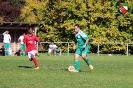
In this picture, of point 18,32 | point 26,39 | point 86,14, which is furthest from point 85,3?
point 26,39

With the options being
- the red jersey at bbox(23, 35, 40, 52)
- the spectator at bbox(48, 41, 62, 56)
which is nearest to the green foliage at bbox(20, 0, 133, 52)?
the spectator at bbox(48, 41, 62, 56)

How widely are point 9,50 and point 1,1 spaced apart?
106 feet

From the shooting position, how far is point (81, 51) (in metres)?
18.5

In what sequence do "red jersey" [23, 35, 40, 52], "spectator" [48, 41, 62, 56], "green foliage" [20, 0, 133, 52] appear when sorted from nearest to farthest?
"red jersey" [23, 35, 40, 52] → "spectator" [48, 41, 62, 56] → "green foliage" [20, 0, 133, 52]

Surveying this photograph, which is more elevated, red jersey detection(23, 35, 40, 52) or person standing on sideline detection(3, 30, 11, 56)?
red jersey detection(23, 35, 40, 52)

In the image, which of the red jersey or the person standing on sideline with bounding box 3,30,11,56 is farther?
the person standing on sideline with bounding box 3,30,11,56

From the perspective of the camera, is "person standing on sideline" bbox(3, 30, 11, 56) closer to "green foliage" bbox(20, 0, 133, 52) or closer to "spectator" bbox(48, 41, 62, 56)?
"spectator" bbox(48, 41, 62, 56)

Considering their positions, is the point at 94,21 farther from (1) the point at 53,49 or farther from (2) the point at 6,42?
(2) the point at 6,42

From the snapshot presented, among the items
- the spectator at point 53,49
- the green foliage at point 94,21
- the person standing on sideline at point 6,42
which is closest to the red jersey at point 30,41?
the person standing on sideline at point 6,42

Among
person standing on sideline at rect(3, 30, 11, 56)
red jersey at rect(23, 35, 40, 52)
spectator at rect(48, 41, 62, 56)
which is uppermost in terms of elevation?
red jersey at rect(23, 35, 40, 52)

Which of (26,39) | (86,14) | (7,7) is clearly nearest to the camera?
(26,39)

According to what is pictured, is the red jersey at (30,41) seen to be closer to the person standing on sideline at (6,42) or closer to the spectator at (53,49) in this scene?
the person standing on sideline at (6,42)

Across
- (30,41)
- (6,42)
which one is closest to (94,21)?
(6,42)

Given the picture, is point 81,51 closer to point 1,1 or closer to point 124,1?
point 124,1
